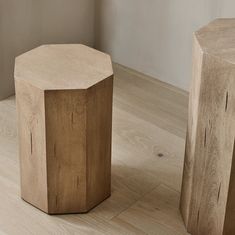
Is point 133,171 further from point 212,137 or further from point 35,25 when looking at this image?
point 35,25

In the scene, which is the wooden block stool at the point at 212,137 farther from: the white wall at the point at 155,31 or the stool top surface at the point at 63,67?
the white wall at the point at 155,31

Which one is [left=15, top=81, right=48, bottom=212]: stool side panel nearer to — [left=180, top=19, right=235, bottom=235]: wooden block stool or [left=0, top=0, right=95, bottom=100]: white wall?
[left=180, top=19, right=235, bottom=235]: wooden block stool

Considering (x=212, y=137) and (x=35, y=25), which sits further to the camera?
(x=35, y=25)

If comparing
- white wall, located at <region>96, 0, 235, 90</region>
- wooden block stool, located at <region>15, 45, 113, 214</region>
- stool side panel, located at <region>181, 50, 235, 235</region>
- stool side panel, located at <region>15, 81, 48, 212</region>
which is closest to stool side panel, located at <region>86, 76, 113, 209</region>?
wooden block stool, located at <region>15, 45, 113, 214</region>

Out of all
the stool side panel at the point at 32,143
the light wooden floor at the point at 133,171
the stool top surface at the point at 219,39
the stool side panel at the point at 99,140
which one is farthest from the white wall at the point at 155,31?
the stool side panel at the point at 32,143

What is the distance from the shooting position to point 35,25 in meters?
2.12

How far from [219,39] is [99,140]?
0.37 m

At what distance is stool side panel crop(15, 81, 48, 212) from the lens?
1.50 m

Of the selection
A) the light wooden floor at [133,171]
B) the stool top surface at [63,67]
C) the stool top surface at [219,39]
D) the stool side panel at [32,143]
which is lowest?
the light wooden floor at [133,171]

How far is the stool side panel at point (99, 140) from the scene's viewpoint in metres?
1.52

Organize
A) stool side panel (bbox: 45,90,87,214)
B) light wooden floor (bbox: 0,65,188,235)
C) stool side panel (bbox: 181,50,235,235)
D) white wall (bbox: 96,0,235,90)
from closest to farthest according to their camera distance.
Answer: stool side panel (bbox: 181,50,235,235) → stool side panel (bbox: 45,90,87,214) → light wooden floor (bbox: 0,65,188,235) → white wall (bbox: 96,0,235,90)

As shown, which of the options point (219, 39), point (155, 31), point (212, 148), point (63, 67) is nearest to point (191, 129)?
point (212, 148)

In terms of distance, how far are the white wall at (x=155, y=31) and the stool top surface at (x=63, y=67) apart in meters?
0.51

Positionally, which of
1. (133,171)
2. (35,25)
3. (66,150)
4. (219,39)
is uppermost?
(219,39)
